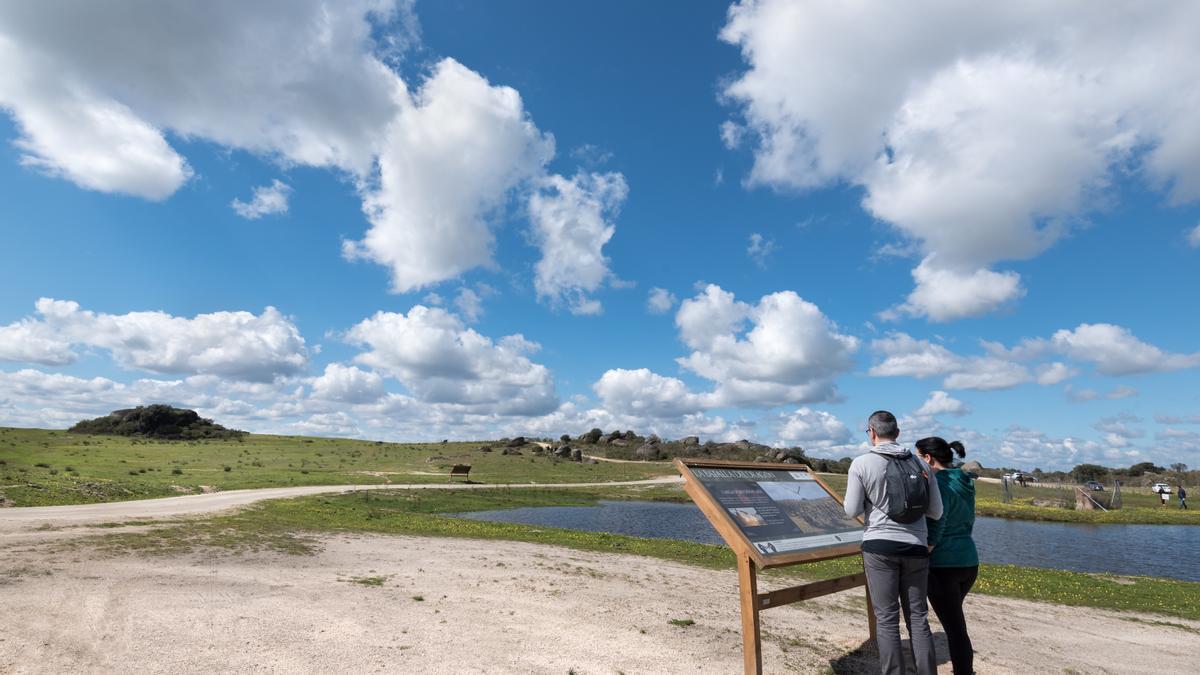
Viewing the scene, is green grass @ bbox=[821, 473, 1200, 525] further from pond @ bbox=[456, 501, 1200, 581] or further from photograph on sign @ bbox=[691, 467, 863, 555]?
photograph on sign @ bbox=[691, 467, 863, 555]

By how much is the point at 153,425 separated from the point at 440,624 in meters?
126

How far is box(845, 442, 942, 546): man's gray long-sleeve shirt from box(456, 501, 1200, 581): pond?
22518 mm

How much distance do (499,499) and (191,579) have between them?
31.6 meters

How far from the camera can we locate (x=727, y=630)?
9.29 meters

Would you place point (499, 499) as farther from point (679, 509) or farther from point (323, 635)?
point (323, 635)

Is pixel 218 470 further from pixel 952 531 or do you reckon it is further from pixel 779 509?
pixel 952 531

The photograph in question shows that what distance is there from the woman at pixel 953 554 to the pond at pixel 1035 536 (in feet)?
70.3

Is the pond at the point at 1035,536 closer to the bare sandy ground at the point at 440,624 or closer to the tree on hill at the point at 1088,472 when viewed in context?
the bare sandy ground at the point at 440,624

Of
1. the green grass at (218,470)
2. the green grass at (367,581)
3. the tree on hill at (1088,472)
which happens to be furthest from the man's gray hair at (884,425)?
the tree on hill at (1088,472)

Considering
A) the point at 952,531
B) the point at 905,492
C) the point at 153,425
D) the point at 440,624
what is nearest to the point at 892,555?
the point at 905,492

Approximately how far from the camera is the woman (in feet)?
20.8

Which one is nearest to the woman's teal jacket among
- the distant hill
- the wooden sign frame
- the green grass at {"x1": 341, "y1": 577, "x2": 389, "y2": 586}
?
the wooden sign frame

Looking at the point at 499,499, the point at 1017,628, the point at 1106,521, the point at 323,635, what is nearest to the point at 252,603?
the point at 323,635

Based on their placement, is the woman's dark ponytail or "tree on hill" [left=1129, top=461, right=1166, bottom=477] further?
"tree on hill" [left=1129, top=461, right=1166, bottom=477]
